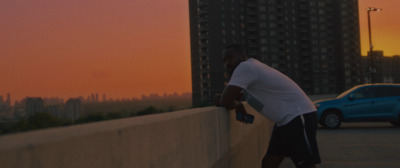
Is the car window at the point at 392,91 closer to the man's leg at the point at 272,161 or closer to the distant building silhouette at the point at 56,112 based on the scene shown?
the distant building silhouette at the point at 56,112

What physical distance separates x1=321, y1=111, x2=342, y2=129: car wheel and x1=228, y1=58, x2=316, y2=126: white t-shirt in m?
12.1

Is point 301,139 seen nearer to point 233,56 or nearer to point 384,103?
point 233,56

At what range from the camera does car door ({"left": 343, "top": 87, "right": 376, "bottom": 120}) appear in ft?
49.1

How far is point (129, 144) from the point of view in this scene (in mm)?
1819

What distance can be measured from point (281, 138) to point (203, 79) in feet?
368

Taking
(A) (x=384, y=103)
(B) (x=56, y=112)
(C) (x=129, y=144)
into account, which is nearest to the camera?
(C) (x=129, y=144)

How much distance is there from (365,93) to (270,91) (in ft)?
41.9

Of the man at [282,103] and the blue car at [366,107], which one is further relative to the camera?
the blue car at [366,107]

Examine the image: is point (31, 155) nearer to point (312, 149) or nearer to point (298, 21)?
point (312, 149)

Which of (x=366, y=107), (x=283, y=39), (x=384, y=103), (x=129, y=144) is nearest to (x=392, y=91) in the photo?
(x=384, y=103)

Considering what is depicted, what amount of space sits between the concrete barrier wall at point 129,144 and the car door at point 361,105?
12.2 m

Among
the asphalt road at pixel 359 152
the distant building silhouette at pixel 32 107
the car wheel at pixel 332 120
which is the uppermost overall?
the distant building silhouette at pixel 32 107

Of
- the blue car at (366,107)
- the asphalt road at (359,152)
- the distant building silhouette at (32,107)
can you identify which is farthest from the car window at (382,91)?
the distant building silhouette at (32,107)

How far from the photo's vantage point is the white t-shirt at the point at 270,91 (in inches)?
137
